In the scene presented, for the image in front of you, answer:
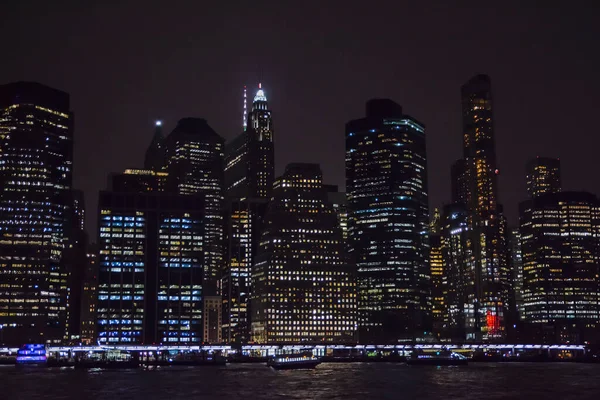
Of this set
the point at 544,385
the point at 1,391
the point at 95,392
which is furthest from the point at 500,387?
the point at 1,391

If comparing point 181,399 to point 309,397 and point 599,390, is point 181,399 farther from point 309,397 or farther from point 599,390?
point 599,390

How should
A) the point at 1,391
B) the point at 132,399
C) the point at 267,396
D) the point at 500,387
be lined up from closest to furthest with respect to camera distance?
the point at 132,399 → the point at 267,396 → the point at 1,391 → the point at 500,387

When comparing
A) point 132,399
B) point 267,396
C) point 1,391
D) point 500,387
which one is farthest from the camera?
point 500,387

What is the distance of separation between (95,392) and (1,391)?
16.4 meters

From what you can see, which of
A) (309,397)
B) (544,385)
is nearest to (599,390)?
(544,385)

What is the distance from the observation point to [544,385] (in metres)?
152

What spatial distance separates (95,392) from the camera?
133 m

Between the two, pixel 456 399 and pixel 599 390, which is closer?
pixel 456 399

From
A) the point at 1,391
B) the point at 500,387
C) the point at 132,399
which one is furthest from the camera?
the point at 500,387

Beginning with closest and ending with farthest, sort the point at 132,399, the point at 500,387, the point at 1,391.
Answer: the point at 132,399, the point at 1,391, the point at 500,387

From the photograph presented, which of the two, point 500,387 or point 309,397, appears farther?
point 500,387

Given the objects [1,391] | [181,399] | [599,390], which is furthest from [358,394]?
[1,391]

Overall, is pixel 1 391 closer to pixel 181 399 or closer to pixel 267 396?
pixel 181 399

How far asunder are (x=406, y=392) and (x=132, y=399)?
45.0m
